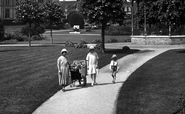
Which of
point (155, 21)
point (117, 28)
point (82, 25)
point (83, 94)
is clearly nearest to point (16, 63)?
point (83, 94)

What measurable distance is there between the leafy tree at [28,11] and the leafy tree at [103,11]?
1100 centimetres

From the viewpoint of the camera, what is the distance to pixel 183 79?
16.9 meters

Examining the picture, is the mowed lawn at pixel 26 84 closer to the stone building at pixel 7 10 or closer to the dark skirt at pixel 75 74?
the dark skirt at pixel 75 74

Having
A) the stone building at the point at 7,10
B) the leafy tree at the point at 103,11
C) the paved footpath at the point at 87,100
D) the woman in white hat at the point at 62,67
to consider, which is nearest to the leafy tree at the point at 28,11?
the leafy tree at the point at 103,11

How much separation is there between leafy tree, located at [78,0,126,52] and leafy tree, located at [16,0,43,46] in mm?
11003

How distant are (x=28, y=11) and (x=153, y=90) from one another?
26.4 metres

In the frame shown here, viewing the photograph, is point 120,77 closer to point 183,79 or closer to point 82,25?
point 183,79

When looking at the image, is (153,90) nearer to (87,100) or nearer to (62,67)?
(87,100)

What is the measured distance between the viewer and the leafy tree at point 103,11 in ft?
90.3

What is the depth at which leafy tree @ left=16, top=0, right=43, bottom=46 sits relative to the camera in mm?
38000

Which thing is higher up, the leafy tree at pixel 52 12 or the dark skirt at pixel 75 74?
the leafy tree at pixel 52 12

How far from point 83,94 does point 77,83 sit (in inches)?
124

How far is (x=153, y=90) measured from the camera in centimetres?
1458

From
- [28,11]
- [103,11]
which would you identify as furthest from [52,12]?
[103,11]
